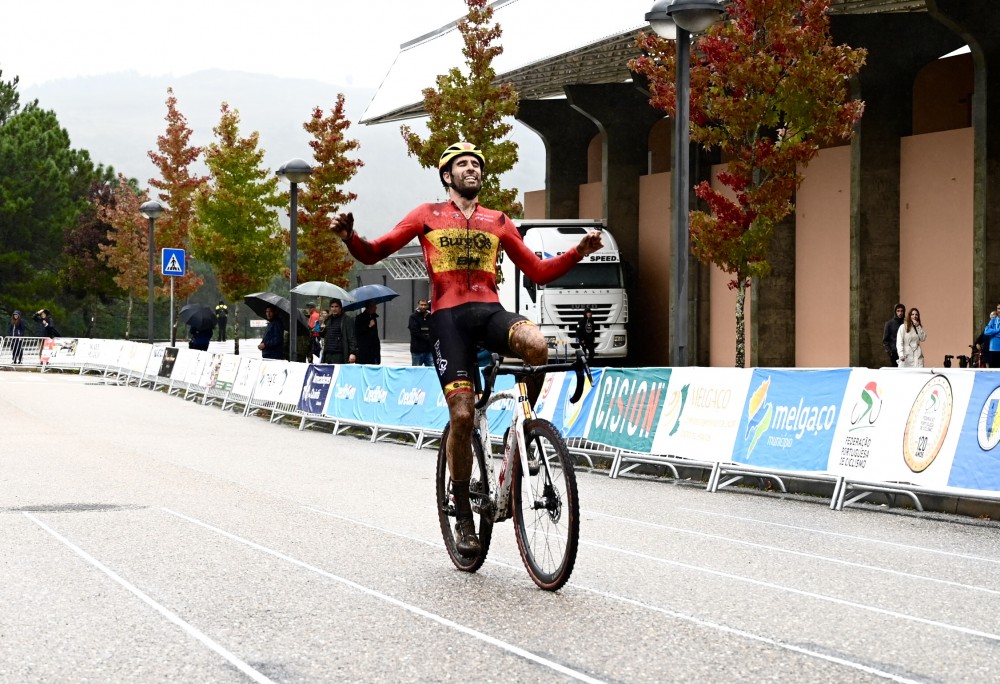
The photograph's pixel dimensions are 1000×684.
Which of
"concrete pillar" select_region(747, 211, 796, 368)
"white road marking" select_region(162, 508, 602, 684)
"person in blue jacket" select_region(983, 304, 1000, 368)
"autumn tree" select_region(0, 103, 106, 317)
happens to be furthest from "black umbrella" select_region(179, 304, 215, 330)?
"autumn tree" select_region(0, 103, 106, 317)

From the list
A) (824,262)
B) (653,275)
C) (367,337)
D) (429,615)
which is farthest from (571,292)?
(429,615)

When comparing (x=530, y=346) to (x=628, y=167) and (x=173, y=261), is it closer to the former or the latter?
(x=173, y=261)

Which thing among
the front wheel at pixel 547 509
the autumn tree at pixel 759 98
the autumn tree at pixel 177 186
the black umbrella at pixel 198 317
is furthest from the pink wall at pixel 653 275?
the autumn tree at pixel 177 186

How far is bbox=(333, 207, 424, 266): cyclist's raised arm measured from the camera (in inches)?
281

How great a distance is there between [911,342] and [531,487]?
1882 centimetres

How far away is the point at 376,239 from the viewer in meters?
7.36

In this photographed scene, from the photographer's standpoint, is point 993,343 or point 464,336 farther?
point 993,343

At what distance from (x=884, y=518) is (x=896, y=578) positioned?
124 inches

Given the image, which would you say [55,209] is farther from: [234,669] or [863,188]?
[234,669]

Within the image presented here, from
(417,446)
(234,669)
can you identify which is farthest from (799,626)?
(417,446)

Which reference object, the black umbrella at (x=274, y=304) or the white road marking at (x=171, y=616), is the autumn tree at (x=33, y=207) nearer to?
the black umbrella at (x=274, y=304)

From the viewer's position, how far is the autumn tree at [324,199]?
4809 cm

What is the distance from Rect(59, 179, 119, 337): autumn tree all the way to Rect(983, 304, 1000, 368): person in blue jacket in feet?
195

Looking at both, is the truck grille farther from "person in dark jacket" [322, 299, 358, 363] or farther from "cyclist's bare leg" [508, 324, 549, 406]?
"cyclist's bare leg" [508, 324, 549, 406]
